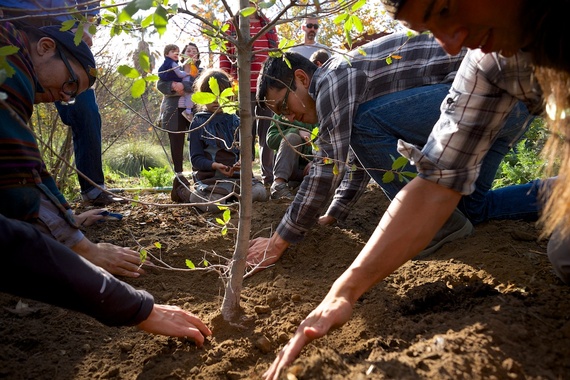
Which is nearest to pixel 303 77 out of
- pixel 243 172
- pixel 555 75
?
Result: pixel 243 172

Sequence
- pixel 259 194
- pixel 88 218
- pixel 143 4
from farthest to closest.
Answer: pixel 259 194 < pixel 88 218 < pixel 143 4

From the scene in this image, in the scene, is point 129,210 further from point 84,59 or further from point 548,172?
point 548,172

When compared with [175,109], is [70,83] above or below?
above

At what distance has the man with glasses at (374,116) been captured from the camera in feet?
8.55

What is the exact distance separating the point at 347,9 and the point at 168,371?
1.52 m

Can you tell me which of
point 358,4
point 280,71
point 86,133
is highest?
point 358,4

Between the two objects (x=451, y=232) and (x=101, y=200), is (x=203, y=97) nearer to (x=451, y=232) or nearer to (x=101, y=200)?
(x=451, y=232)

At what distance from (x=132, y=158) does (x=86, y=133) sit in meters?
5.40

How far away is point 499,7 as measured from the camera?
119cm

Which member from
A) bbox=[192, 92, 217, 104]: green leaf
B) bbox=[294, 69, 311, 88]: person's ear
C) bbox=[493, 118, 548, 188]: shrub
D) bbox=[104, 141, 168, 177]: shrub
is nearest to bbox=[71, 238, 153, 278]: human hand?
bbox=[192, 92, 217, 104]: green leaf

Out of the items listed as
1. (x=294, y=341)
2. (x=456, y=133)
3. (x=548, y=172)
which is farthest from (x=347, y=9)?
(x=294, y=341)

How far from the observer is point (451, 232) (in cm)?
262

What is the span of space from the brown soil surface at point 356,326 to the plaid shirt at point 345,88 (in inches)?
12.7

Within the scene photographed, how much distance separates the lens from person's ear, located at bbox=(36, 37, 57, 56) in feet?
7.38
